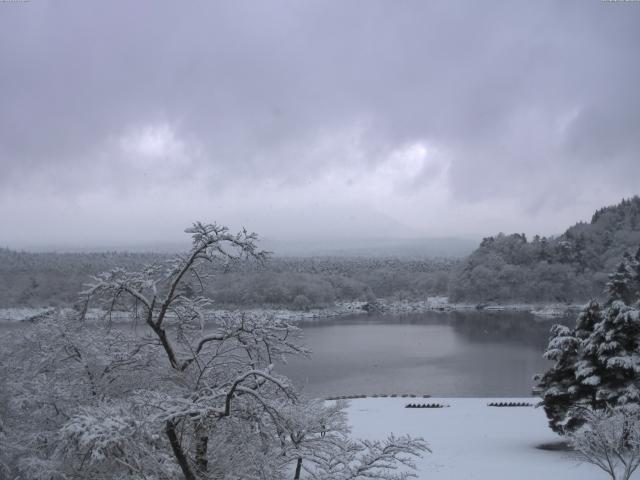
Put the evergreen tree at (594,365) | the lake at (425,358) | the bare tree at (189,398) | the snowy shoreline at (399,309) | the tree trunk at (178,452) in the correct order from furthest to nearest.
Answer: the snowy shoreline at (399,309)
the lake at (425,358)
the evergreen tree at (594,365)
the tree trunk at (178,452)
the bare tree at (189,398)

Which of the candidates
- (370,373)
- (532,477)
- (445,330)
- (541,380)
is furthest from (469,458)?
(445,330)

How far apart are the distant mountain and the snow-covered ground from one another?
43.9m

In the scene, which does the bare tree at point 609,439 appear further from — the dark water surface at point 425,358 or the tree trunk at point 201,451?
the dark water surface at point 425,358

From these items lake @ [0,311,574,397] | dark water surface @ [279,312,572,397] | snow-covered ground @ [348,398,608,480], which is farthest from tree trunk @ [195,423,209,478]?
dark water surface @ [279,312,572,397]

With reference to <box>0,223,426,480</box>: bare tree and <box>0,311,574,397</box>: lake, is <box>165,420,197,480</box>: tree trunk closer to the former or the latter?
<box>0,223,426,480</box>: bare tree

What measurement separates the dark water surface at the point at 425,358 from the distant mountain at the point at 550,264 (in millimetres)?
14305

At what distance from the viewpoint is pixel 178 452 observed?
2996mm

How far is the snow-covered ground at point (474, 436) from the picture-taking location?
9852mm

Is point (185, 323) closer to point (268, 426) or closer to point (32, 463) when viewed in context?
point (268, 426)

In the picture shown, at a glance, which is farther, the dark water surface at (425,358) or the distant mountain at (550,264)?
the distant mountain at (550,264)

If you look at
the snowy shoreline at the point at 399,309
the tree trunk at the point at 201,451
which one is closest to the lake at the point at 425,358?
the snowy shoreline at the point at 399,309

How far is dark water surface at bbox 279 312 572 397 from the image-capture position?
2186 centimetres

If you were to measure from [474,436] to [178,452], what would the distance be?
11760 millimetres

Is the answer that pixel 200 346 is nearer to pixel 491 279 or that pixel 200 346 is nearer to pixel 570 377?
pixel 570 377
